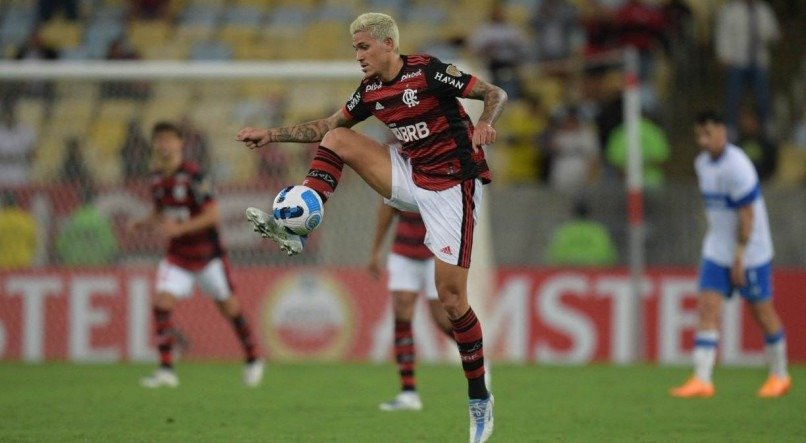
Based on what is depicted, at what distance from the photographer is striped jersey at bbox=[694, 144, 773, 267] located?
35.3ft

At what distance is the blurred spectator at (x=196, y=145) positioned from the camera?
15242mm

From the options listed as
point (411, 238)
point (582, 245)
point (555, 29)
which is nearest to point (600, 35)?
point (555, 29)

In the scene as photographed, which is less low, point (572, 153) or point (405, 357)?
point (572, 153)

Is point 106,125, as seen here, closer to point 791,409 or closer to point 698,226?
point 698,226

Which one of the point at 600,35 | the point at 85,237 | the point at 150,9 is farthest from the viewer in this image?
the point at 150,9

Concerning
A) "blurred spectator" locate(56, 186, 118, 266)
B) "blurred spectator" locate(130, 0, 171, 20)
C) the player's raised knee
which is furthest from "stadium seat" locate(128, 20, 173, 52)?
the player's raised knee

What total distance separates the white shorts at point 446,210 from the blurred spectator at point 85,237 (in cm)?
790

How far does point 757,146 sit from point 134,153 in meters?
7.27

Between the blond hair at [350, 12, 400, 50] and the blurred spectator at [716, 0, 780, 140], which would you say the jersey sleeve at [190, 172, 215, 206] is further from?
the blurred spectator at [716, 0, 780, 140]

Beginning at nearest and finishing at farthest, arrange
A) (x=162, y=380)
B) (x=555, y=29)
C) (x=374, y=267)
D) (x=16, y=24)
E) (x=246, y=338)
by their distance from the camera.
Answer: (x=374, y=267)
(x=162, y=380)
(x=246, y=338)
(x=16, y=24)
(x=555, y=29)

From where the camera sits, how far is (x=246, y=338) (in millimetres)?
12312

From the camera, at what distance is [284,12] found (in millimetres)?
19969

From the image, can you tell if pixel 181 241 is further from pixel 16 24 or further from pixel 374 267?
pixel 16 24

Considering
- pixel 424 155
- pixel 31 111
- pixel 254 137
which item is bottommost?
pixel 424 155
